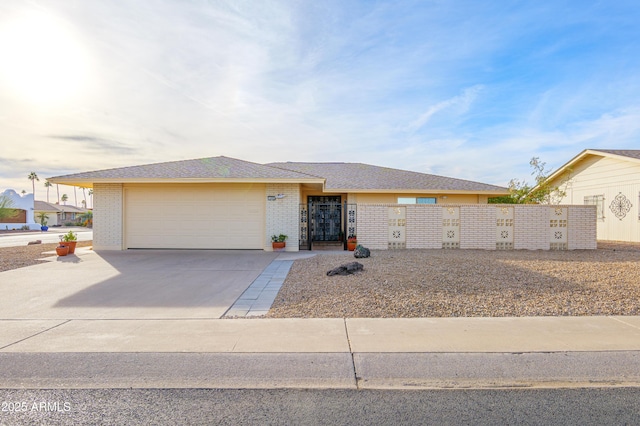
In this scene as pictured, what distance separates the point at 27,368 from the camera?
4199 millimetres

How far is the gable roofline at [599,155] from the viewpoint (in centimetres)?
1983

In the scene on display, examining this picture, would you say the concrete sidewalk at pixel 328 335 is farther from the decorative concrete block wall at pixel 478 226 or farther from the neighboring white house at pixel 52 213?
the neighboring white house at pixel 52 213

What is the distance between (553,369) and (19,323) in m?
7.66

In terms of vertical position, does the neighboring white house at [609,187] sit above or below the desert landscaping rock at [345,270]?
above

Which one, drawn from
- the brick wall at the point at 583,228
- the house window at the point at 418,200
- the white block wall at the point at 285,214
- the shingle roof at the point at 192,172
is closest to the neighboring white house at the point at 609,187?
the brick wall at the point at 583,228

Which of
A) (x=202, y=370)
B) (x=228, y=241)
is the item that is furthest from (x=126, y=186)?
(x=202, y=370)

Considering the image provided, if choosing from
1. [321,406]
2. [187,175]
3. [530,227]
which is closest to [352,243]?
[187,175]

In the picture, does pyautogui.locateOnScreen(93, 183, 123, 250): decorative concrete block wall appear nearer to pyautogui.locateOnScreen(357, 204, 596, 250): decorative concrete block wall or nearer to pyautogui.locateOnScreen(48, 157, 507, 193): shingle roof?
pyautogui.locateOnScreen(48, 157, 507, 193): shingle roof

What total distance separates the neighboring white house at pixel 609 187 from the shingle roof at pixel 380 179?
720 cm

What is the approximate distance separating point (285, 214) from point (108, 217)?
7851 mm

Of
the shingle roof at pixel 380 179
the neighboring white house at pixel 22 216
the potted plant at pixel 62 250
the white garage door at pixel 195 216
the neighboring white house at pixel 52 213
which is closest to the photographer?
the potted plant at pixel 62 250

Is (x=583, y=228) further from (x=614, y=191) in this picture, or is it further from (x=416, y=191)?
(x=614, y=191)

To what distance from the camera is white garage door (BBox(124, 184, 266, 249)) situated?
628 inches

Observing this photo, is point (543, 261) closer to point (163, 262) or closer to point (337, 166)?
point (163, 262)
